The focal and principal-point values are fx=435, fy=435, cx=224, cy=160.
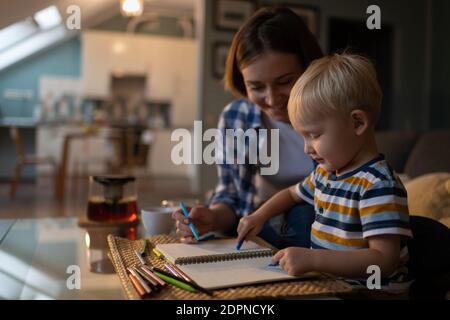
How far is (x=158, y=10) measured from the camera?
23.4 feet

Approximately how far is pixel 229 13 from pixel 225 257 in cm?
363

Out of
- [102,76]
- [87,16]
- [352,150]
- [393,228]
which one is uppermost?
[87,16]

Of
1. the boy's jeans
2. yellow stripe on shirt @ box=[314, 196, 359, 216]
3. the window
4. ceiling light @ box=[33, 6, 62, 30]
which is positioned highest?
ceiling light @ box=[33, 6, 62, 30]

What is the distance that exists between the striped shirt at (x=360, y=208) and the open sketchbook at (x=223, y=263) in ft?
0.34

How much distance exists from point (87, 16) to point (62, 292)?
6196 millimetres

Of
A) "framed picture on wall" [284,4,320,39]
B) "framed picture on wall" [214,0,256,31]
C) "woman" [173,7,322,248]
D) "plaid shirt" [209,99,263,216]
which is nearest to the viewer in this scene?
"woman" [173,7,322,248]

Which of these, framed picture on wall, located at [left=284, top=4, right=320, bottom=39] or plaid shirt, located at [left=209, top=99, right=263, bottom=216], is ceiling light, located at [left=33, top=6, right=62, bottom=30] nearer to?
framed picture on wall, located at [left=284, top=4, right=320, bottom=39]

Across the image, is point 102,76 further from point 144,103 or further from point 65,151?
point 65,151

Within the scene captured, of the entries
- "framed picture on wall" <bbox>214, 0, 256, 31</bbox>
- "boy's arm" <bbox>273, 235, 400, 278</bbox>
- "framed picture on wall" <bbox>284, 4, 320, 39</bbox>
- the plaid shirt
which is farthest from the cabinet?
"boy's arm" <bbox>273, 235, 400, 278</bbox>

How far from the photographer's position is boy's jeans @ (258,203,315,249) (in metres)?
0.87

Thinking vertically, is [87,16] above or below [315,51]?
above

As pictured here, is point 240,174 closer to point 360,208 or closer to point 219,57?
point 360,208
